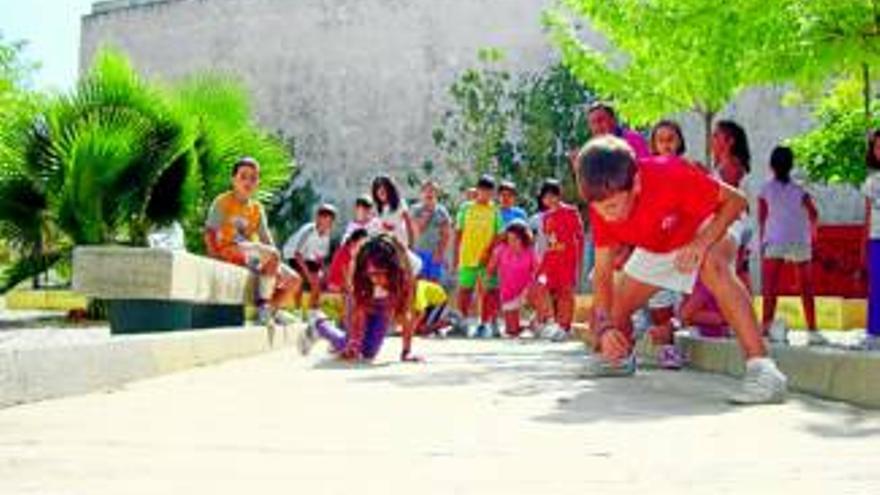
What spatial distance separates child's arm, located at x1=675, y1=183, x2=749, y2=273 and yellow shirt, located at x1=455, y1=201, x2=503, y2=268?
7840 millimetres

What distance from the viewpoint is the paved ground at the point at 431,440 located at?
3.45 m

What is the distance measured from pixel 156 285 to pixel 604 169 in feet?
10.8

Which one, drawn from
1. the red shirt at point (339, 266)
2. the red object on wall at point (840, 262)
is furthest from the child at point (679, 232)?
the red object on wall at point (840, 262)

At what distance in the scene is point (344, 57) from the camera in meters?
26.5

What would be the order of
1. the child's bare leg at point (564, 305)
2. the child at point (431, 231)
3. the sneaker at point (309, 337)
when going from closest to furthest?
the sneaker at point (309, 337)
the child's bare leg at point (564, 305)
the child at point (431, 231)

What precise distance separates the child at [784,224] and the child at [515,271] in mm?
3930

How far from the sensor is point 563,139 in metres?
22.5

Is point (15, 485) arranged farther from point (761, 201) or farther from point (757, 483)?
point (761, 201)

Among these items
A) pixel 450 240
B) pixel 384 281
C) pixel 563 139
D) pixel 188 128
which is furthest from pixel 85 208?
pixel 563 139

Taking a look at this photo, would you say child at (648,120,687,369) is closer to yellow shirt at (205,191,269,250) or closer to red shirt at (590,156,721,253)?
red shirt at (590,156,721,253)

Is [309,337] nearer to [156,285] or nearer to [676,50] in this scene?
[156,285]

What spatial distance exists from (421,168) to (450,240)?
10895 millimetres

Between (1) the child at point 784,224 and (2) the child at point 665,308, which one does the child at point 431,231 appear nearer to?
(1) the child at point 784,224

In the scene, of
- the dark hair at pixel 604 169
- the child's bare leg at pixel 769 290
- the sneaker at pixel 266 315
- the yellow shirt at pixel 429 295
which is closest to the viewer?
the dark hair at pixel 604 169
